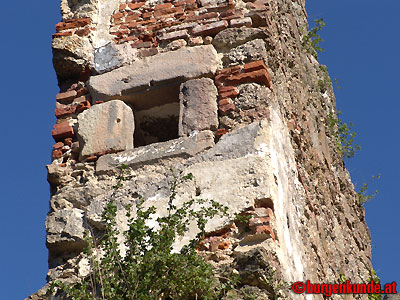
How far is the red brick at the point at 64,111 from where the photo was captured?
523 cm

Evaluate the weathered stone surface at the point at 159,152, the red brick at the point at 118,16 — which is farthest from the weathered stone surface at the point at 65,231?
the red brick at the point at 118,16

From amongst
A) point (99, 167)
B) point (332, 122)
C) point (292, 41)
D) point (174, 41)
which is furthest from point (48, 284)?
point (332, 122)

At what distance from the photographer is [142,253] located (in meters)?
4.10

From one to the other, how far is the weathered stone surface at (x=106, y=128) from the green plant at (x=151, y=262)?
66cm

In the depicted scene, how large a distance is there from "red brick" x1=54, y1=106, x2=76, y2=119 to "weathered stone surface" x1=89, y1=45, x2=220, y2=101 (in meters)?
0.17

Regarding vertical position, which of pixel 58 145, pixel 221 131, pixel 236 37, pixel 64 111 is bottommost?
pixel 221 131

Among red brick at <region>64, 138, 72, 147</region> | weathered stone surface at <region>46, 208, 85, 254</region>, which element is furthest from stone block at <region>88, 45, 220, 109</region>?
weathered stone surface at <region>46, 208, 85, 254</region>

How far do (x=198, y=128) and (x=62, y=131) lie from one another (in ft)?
3.15

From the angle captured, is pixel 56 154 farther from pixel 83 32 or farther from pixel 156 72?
pixel 83 32

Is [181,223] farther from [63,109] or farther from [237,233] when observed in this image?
[63,109]

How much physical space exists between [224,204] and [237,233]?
0.58 feet

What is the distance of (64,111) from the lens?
17.2 feet

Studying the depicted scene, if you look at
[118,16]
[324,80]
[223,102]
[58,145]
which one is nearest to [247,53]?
[223,102]

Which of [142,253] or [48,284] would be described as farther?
[48,284]
